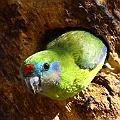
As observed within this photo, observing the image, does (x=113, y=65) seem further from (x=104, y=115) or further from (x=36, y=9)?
(x=36, y=9)

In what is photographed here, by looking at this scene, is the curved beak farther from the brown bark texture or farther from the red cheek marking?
the brown bark texture

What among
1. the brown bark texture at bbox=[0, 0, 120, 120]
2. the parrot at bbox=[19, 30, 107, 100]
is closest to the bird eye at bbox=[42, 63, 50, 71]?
the parrot at bbox=[19, 30, 107, 100]

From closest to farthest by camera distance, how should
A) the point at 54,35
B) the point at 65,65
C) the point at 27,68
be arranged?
the point at 27,68 < the point at 65,65 < the point at 54,35

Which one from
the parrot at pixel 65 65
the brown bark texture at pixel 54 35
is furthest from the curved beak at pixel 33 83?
the brown bark texture at pixel 54 35

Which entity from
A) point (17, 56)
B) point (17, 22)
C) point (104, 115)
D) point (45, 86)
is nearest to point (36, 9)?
point (17, 22)

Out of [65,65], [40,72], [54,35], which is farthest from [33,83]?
[54,35]

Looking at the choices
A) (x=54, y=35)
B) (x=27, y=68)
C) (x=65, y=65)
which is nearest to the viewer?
(x=27, y=68)

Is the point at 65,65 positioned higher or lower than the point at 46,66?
lower

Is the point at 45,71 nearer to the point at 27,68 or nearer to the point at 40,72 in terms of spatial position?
the point at 40,72
